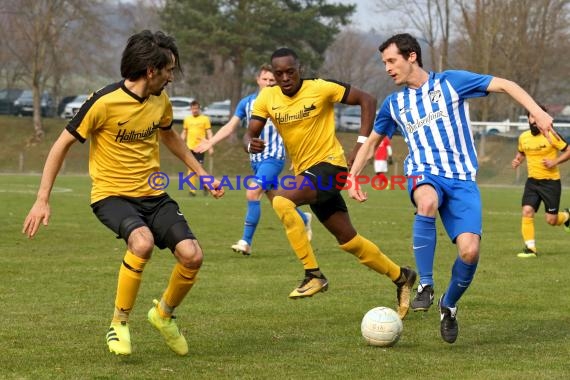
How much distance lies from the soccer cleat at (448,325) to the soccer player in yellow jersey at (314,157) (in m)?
1.06

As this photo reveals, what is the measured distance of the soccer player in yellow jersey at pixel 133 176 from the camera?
6082 millimetres

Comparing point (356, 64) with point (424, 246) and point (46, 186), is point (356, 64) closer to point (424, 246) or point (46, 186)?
point (424, 246)

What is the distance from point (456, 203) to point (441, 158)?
0.33 metres

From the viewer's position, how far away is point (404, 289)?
309 inches

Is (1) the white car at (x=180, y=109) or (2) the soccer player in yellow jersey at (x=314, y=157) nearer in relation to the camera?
(2) the soccer player in yellow jersey at (x=314, y=157)

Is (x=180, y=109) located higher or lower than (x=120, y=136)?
lower

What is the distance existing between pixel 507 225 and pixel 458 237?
11280mm

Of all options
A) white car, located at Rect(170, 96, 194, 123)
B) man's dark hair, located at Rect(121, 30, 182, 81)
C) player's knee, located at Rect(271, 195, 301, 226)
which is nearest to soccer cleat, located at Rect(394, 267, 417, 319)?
player's knee, located at Rect(271, 195, 301, 226)

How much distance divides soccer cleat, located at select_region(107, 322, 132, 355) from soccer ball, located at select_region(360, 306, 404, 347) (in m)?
1.58

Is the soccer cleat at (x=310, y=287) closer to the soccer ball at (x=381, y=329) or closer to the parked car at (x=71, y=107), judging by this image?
the soccer ball at (x=381, y=329)

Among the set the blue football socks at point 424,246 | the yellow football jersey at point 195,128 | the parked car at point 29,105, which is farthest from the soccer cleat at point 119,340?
the parked car at point 29,105

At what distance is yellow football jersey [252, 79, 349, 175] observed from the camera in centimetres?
824

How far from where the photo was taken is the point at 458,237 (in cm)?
671

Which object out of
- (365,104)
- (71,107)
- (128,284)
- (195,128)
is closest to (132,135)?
(128,284)
